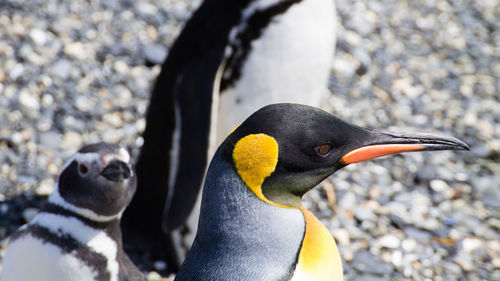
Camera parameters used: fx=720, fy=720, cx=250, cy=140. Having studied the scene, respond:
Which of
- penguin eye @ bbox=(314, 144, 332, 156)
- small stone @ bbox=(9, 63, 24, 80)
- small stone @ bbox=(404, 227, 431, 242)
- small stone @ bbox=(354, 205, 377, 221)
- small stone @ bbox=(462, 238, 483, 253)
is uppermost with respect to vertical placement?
penguin eye @ bbox=(314, 144, 332, 156)

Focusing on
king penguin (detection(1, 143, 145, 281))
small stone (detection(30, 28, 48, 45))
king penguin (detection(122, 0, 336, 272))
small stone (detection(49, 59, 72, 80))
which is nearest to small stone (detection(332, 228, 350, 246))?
king penguin (detection(122, 0, 336, 272))

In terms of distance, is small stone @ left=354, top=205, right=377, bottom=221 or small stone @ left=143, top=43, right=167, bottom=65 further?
small stone @ left=143, top=43, right=167, bottom=65

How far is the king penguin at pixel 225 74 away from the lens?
301cm

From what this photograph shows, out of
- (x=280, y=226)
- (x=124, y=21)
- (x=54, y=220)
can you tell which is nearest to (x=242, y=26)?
(x=54, y=220)

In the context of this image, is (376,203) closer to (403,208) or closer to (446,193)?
(403,208)

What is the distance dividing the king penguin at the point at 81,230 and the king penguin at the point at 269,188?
813mm

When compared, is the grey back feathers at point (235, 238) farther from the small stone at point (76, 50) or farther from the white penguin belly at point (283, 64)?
the small stone at point (76, 50)

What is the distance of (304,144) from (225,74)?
123 cm

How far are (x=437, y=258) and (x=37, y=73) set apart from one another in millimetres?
2524

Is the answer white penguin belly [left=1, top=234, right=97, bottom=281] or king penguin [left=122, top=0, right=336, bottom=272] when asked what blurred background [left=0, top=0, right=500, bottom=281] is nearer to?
king penguin [left=122, top=0, right=336, bottom=272]

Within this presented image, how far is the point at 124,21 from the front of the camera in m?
4.90

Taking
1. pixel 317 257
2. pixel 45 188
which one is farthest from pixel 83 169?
pixel 317 257

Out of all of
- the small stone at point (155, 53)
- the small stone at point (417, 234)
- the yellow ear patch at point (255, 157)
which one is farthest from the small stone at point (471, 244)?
the small stone at point (155, 53)

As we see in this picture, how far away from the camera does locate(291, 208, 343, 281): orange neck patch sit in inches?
75.4
